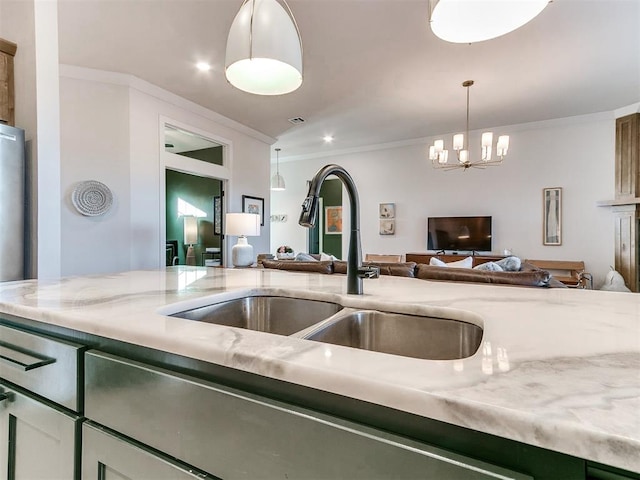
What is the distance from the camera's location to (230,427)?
528mm

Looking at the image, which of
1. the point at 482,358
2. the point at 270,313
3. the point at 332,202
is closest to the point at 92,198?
the point at 270,313

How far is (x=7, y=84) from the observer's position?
1808mm

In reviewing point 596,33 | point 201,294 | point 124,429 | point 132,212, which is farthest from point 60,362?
point 596,33

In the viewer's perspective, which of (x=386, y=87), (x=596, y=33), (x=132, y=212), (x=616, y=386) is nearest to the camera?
(x=616, y=386)

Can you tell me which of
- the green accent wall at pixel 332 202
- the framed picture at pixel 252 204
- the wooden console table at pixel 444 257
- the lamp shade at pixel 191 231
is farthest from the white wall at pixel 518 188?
the lamp shade at pixel 191 231

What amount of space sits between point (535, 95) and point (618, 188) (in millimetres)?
1973

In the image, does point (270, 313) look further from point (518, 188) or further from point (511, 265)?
point (518, 188)

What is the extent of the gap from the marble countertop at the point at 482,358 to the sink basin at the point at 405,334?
1.2 inches

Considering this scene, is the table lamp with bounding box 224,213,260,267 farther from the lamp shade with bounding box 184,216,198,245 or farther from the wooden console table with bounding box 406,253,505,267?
the lamp shade with bounding box 184,216,198,245

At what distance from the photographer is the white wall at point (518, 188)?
4.93m

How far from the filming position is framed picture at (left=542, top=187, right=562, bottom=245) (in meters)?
5.13

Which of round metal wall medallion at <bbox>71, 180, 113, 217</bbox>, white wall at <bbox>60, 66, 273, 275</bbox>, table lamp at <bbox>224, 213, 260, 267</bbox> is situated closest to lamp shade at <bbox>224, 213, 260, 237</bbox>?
table lamp at <bbox>224, 213, 260, 267</bbox>

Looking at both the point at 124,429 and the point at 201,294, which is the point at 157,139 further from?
the point at 124,429

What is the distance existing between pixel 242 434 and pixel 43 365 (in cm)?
57
